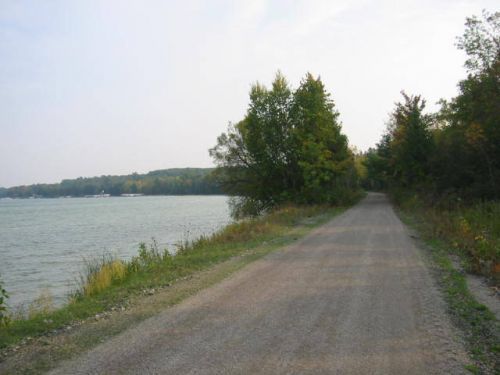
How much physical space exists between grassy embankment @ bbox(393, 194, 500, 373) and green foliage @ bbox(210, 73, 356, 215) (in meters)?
14.0

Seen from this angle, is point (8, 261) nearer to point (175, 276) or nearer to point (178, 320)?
point (175, 276)

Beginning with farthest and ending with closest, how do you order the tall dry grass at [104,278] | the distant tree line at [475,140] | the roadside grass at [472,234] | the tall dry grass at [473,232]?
the distant tree line at [475,140]
the tall dry grass at [473,232]
the roadside grass at [472,234]
the tall dry grass at [104,278]

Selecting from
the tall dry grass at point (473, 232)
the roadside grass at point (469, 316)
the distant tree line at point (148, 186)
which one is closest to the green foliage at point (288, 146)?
the tall dry grass at point (473, 232)

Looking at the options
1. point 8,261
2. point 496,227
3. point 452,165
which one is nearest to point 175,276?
point 496,227

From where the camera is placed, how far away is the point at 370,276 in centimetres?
1054

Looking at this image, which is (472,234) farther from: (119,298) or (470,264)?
(119,298)

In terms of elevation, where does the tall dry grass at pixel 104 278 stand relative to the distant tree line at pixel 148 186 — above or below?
below

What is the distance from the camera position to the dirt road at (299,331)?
5480mm

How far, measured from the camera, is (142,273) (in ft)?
39.9

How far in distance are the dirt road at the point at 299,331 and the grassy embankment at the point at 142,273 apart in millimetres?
1572

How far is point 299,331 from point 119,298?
430 cm

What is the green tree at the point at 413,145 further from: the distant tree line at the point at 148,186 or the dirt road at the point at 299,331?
the distant tree line at the point at 148,186

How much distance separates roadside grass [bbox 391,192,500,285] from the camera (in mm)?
11276

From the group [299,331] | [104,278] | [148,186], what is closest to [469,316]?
[299,331]
